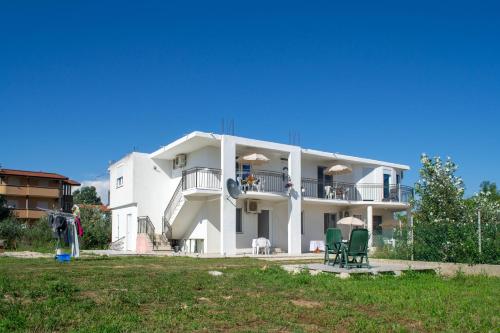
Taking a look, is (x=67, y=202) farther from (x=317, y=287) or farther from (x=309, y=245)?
(x=317, y=287)

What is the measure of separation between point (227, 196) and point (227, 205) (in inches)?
16.8

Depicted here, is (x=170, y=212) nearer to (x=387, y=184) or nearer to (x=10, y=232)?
(x=10, y=232)

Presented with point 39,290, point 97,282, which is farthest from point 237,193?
point 39,290

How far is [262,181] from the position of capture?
25500 mm

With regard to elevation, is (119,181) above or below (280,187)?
above

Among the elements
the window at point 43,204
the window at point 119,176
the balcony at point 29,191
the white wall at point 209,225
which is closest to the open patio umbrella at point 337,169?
the white wall at point 209,225

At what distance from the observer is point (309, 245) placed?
2884 cm

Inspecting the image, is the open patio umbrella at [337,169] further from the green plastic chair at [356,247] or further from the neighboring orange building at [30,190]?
the neighboring orange building at [30,190]

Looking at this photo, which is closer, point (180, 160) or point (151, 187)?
point (180, 160)

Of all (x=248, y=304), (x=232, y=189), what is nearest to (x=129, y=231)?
(x=232, y=189)

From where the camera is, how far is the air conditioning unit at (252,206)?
25.8m

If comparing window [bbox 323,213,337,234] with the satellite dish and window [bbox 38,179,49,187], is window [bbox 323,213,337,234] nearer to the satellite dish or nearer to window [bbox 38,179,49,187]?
the satellite dish

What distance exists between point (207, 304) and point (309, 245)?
2231 centimetres

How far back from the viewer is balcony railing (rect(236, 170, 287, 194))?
2469cm
